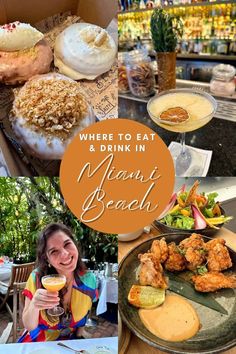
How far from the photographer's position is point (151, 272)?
1267 millimetres

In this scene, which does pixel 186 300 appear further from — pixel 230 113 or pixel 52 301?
pixel 230 113

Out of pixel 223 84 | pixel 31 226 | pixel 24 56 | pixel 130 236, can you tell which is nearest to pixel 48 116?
pixel 24 56

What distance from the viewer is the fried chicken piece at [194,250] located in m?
1.30

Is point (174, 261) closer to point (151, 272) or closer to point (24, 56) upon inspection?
point (151, 272)

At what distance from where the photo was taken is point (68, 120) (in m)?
1.17

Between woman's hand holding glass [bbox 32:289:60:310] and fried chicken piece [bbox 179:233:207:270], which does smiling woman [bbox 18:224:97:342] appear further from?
fried chicken piece [bbox 179:233:207:270]

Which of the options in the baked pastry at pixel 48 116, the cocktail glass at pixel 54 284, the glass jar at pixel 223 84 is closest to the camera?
the baked pastry at pixel 48 116

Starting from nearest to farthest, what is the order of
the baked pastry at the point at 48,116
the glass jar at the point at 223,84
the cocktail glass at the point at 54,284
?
the baked pastry at the point at 48,116
the cocktail glass at the point at 54,284
the glass jar at the point at 223,84

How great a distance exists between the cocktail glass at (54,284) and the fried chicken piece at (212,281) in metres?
0.46

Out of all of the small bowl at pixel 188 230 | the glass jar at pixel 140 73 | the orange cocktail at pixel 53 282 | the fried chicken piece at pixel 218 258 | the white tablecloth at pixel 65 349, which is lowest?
the white tablecloth at pixel 65 349

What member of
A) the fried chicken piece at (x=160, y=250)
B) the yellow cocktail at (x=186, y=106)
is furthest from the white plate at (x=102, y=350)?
the yellow cocktail at (x=186, y=106)

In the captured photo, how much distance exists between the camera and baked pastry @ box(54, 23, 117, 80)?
48.7 inches

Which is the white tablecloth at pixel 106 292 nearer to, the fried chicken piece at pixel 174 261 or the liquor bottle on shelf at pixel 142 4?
the fried chicken piece at pixel 174 261

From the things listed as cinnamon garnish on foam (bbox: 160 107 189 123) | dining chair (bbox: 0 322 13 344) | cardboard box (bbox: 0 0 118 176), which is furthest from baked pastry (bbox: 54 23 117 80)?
dining chair (bbox: 0 322 13 344)
